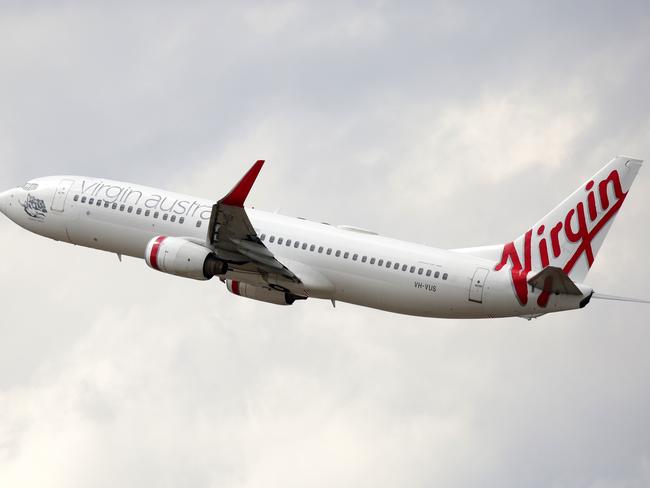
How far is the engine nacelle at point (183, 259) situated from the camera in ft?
241

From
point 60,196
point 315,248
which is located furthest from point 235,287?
point 60,196

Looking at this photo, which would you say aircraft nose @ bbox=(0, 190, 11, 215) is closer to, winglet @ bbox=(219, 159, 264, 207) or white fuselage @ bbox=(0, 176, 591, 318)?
white fuselage @ bbox=(0, 176, 591, 318)

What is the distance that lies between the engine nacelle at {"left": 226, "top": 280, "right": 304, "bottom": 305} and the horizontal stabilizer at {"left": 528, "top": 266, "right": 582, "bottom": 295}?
12.7 metres

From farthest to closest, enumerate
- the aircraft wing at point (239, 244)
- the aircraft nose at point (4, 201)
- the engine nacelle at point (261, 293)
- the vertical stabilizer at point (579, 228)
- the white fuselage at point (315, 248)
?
1. the aircraft nose at point (4, 201)
2. the engine nacelle at point (261, 293)
3. the aircraft wing at point (239, 244)
4. the white fuselage at point (315, 248)
5. the vertical stabilizer at point (579, 228)

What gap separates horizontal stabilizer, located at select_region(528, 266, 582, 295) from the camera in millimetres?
68812

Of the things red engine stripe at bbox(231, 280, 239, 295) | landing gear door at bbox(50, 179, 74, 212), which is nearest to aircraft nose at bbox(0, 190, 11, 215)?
landing gear door at bbox(50, 179, 74, 212)

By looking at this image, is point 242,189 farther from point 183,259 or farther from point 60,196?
point 60,196

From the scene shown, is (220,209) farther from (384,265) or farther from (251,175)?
(384,265)

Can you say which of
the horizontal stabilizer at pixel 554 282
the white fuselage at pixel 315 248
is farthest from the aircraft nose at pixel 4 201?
the horizontal stabilizer at pixel 554 282

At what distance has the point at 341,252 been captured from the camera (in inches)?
2921

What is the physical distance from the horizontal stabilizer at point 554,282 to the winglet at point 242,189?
12829 mm

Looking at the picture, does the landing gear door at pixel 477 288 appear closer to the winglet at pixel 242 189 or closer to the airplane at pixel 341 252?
the airplane at pixel 341 252

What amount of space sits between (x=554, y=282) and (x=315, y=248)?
11734mm

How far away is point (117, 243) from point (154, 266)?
504 cm
